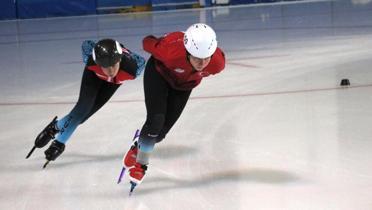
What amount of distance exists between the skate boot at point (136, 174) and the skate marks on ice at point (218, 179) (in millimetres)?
67

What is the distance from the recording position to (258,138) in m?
4.09

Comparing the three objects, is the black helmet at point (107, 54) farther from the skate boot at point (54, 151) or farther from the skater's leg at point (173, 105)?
the skate boot at point (54, 151)

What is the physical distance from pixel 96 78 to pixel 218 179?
93cm

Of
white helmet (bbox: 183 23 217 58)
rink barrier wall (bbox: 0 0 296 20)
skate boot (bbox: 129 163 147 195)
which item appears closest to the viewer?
white helmet (bbox: 183 23 217 58)

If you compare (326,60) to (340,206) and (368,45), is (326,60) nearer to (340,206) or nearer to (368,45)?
(368,45)

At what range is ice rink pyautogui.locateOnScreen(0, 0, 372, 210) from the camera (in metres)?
3.02

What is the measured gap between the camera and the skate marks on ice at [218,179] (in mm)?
3184

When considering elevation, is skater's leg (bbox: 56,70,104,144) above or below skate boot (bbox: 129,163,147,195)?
above

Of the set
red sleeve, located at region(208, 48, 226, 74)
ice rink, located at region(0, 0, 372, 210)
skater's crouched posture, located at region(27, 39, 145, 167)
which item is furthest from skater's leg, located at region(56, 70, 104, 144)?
red sleeve, located at region(208, 48, 226, 74)

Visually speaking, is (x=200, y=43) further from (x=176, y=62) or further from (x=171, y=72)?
(x=171, y=72)

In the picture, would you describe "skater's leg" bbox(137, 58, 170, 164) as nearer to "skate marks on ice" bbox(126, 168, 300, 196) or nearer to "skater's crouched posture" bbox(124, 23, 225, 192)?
"skater's crouched posture" bbox(124, 23, 225, 192)

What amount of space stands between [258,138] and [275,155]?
16.3 inches

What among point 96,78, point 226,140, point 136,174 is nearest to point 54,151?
point 96,78

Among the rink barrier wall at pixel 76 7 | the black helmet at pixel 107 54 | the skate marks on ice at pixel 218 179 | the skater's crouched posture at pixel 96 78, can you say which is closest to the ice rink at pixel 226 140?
the skate marks on ice at pixel 218 179
